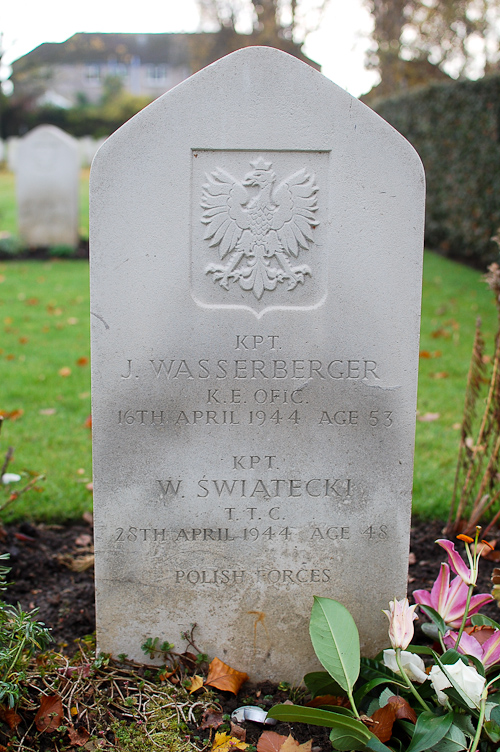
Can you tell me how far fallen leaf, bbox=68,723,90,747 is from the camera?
6.52 ft

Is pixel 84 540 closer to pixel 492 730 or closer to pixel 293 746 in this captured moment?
pixel 293 746

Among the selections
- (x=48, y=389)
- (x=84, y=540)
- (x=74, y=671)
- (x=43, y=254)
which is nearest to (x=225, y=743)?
(x=74, y=671)

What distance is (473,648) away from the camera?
1.99m

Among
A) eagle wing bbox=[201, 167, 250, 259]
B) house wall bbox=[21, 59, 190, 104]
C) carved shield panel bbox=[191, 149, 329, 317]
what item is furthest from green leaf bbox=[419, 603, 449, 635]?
house wall bbox=[21, 59, 190, 104]

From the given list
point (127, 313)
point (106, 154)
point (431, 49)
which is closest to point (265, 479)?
point (127, 313)

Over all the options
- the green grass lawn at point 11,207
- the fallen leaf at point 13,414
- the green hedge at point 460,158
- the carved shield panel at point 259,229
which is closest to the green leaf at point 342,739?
the carved shield panel at point 259,229

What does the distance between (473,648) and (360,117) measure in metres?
1.68

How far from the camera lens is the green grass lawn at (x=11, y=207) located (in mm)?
14149

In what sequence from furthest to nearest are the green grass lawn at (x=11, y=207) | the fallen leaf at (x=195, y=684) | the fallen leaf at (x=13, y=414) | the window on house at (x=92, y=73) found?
the window on house at (x=92, y=73) → the green grass lawn at (x=11, y=207) → the fallen leaf at (x=13, y=414) → the fallen leaf at (x=195, y=684)

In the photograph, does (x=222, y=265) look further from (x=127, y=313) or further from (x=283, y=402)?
(x=283, y=402)

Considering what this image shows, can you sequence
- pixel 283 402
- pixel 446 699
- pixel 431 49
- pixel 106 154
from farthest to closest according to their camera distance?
pixel 431 49, pixel 283 402, pixel 106 154, pixel 446 699

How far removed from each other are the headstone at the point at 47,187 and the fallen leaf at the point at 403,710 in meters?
11.1

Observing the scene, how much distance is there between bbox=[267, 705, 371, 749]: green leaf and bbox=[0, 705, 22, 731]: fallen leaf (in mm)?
756

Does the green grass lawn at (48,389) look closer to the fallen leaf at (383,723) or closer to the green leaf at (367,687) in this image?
the green leaf at (367,687)
